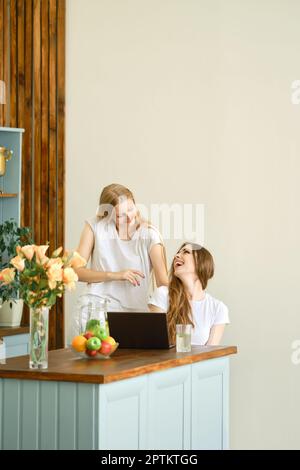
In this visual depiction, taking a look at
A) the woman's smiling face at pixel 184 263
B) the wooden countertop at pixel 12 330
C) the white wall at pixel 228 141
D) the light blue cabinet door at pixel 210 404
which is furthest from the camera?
the white wall at pixel 228 141

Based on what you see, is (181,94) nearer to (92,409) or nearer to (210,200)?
(210,200)

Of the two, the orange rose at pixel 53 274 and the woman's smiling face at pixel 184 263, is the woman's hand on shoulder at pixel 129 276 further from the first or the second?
the orange rose at pixel 53 274

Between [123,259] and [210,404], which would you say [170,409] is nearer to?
[210,404]

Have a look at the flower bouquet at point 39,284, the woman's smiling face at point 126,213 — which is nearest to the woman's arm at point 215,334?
the woman's smiling face at point 126,213

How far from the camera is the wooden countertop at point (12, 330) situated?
5143 mm

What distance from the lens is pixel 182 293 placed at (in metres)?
4.40

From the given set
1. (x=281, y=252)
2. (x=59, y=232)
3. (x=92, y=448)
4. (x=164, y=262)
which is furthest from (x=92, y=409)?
(x=59, y=232)

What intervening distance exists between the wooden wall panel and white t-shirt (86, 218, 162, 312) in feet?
3.94

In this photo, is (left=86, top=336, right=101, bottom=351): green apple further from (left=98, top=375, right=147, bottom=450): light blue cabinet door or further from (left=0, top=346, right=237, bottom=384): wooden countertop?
(left=98, top=375, right=147, bottom=450): light blue cabinet door

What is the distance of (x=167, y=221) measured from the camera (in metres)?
5.64

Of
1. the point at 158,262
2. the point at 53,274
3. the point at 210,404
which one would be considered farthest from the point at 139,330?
the point at 158,262

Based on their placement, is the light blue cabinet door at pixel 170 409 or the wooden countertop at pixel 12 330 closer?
the light blue cabinet door at pixel 170 409

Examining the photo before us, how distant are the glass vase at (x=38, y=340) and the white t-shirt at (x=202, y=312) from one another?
1.18 meters

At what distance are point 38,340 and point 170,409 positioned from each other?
25.8 inches
